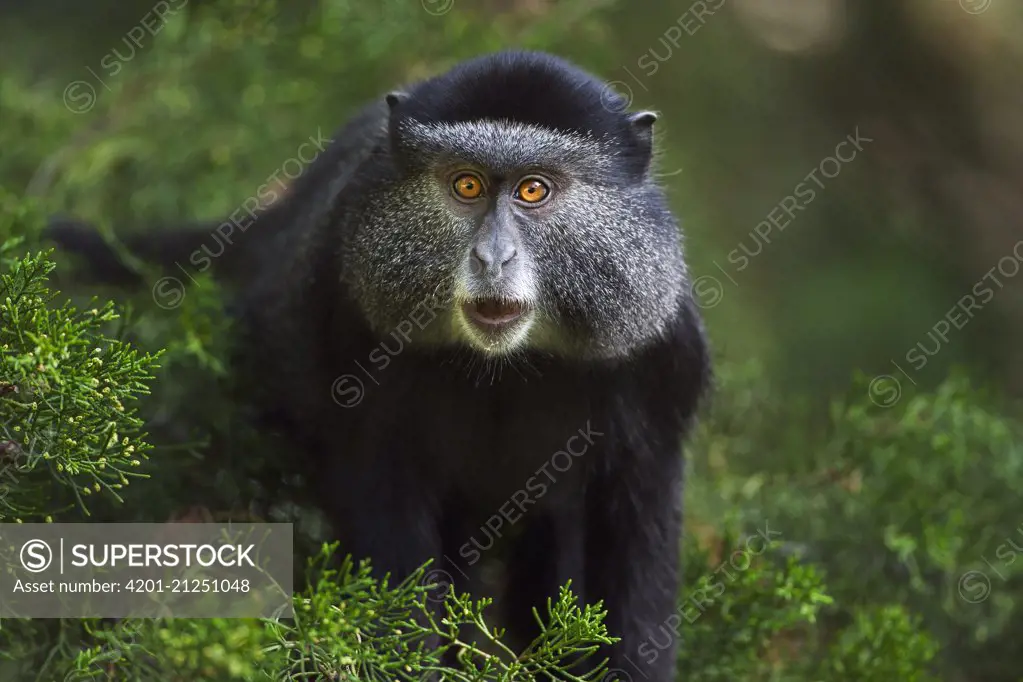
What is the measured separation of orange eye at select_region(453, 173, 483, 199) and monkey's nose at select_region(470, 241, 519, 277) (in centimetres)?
33

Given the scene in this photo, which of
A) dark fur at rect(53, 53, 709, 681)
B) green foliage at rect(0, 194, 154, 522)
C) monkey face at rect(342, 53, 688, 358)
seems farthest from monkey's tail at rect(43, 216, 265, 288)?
green foliage at rect(0, 194, 154, 522)

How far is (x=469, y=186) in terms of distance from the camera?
4.27 m

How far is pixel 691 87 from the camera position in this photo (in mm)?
9805

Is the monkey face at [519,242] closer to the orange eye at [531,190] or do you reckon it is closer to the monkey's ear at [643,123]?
the orange eye at [531,190]

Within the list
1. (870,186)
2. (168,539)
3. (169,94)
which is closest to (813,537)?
(168,539)

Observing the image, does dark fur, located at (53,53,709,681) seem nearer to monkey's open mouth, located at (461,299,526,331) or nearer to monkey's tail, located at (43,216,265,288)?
monkey's open mouth, located at (461,299,526,331)

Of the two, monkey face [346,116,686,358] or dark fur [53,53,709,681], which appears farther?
dark fur [53,53,709,681]

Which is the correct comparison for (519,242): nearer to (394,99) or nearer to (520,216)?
(520,216)

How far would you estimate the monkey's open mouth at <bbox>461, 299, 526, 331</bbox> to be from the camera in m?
4.04

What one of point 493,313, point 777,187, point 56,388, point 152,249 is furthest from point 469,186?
point 777,187

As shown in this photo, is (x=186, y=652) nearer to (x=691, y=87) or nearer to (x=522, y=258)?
(x=522, y=258)

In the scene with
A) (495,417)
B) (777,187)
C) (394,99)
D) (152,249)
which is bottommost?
(152,249)

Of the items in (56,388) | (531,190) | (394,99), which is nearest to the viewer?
(56,388)

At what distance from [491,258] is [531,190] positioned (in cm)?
41
